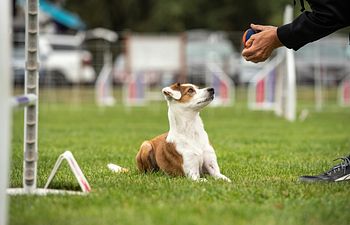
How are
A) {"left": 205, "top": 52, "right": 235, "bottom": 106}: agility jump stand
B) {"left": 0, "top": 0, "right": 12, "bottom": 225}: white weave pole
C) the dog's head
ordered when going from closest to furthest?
1. {"left": 0, "top": 0, "right": 12, "bottom": 225}: white weave pole
2. the dog's head
3. {"left": 205, "top": 52, "right": 235, "bottom": 106}: agility jump stand

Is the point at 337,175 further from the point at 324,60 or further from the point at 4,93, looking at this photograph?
the point at 324,60

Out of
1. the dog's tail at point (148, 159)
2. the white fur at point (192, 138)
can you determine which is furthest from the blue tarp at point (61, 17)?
the white fur at point (192, 138)

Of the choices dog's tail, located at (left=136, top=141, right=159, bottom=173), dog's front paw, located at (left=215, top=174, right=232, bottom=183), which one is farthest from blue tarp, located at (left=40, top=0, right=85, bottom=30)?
dog's front paw, located at (left=215, top=174, right=232, bottom=183)

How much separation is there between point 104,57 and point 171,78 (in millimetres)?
2045

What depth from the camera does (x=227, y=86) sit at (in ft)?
58.1

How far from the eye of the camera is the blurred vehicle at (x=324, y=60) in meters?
20.2

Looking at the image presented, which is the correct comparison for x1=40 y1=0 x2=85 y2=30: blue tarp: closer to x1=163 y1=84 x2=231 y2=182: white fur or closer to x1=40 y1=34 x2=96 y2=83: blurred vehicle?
x1=40 y1=34 x2=96 y2=83: blurred vehicle

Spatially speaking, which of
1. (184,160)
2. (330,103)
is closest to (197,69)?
(330,103)

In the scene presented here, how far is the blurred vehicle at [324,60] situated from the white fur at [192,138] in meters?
14.2

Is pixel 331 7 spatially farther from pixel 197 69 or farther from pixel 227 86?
pixel 197 69

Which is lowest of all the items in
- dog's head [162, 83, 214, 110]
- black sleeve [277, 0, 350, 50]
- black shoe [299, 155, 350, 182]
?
black shoe [299, 155, 350, 182]

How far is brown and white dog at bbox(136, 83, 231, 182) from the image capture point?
5.81 m

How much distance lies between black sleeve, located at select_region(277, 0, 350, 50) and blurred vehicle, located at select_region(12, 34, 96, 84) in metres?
15.8

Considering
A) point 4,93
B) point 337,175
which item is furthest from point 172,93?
point 4,93
